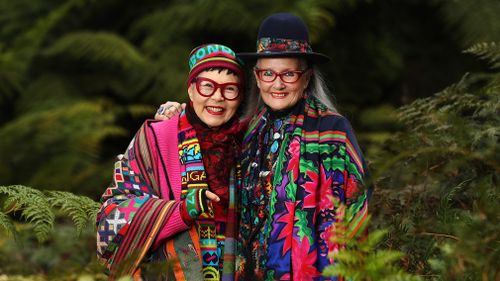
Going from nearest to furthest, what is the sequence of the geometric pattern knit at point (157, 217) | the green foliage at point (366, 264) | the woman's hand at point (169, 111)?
the green foliage at point (366, 264) < the geometric pattern knit at point (157, 217) < the woman's hand at point (169, 111)

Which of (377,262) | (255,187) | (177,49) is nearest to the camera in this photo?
(377,262)

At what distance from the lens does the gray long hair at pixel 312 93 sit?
264 centimetres

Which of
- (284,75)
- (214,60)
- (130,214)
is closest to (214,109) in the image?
(214,60)

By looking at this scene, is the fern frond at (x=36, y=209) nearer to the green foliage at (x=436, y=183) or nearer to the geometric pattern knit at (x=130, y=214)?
the geometric pattern knit at (x=130, y=214)

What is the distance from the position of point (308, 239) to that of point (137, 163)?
0.67m

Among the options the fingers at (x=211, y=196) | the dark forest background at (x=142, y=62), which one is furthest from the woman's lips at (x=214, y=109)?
the dark forest background at (x=142, y=62)

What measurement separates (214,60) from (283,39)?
0.85ft

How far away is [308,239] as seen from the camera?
91.4 inches

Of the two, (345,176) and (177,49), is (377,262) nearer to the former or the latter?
(345,176)

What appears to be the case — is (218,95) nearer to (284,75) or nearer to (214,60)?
(214,60)

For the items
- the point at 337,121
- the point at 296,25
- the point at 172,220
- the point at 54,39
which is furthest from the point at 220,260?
the point at 54,39

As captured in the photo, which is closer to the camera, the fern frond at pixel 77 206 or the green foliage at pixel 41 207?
the green foliage at pixel 41 207

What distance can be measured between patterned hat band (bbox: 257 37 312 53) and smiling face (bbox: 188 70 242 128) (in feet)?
0.52

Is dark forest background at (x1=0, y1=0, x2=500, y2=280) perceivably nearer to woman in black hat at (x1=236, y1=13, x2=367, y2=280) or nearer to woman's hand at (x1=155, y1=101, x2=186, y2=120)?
woman's hand at (x1=155, y1=101, x2=186, y2=120)
